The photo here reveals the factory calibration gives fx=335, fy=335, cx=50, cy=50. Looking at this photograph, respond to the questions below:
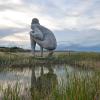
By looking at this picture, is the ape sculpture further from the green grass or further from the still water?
the green grass

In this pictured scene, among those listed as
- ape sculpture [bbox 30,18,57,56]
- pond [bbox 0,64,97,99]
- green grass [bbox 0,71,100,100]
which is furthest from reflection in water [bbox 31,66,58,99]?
ape sculpture [bbox 30,18,57,56]

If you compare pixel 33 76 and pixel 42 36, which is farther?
pixel 42 36

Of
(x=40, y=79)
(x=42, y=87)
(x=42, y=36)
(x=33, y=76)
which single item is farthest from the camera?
(x=42, y=36)

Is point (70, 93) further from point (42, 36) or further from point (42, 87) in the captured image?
point (42, 36)

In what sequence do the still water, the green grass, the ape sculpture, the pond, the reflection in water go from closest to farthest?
the green grass → the reflection in water → the pond → the still water → the ape sculpture

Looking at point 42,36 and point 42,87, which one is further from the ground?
point 42,36

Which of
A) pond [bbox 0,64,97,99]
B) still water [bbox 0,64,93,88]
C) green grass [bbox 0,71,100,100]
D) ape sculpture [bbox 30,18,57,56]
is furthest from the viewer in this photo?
ape sculpture [bbox 30,18,57,56]

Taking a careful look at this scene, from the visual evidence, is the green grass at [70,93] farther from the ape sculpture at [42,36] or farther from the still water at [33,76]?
the ape sculpture at [42,36]

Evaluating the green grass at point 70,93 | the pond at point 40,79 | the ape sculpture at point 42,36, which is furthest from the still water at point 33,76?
the ape sculpture at point 42,36

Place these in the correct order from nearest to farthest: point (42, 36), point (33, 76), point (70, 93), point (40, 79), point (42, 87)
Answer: point (70, 93) → point (42, 87) → point (40, 79) → point (33, 76) → point (42, 36)

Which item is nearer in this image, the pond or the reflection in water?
the reflection in water

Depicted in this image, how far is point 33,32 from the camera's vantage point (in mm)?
20922

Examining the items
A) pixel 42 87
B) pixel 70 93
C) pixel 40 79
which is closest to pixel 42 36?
pixel 40 79

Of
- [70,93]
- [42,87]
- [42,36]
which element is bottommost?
[42,87]
